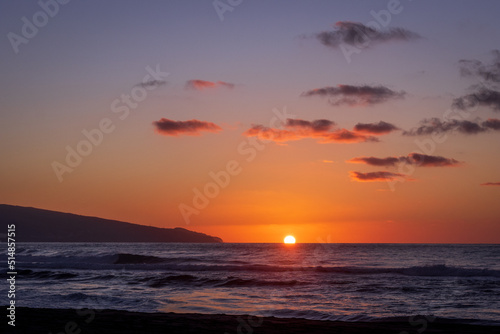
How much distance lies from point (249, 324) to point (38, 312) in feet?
24.0

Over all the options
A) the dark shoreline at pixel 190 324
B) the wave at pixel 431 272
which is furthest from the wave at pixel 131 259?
the dark shoreline at pixel 190 324

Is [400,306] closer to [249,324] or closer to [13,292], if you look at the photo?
[249,324]

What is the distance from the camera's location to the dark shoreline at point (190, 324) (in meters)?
14.1

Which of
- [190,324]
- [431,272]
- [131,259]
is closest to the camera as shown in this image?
[190,324]

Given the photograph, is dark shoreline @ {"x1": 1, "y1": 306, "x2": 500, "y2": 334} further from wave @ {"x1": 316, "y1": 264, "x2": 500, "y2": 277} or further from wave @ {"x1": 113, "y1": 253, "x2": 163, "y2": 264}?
wave @ {"x1": 113, "y1": 253, "x2": 163, "y2": 264}

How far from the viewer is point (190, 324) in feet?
50.3

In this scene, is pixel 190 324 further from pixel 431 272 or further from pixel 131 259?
pixel 131 259

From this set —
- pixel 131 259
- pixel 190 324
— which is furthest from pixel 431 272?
pixel 131 259

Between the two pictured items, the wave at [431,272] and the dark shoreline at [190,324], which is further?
the wave at [431,272]

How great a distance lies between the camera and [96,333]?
13422mm

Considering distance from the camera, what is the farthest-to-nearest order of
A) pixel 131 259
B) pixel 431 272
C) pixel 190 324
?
pixel 131 259
pixel 431 272
pixel 190 324

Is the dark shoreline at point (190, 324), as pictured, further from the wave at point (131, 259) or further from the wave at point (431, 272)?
the wave at point (131, 259)

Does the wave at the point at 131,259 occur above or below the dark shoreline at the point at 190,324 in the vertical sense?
above

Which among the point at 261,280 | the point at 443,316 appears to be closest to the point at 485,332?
the point at 443,316
